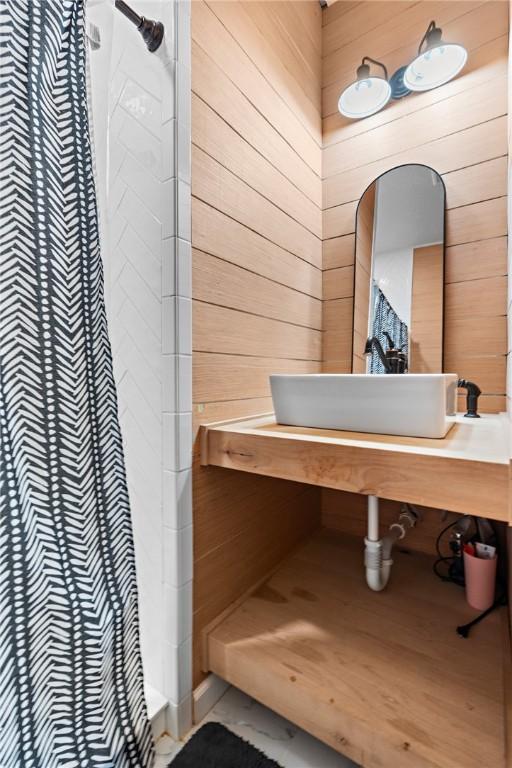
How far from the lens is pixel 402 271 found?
1.50 metres

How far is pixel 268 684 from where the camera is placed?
38.4 inches

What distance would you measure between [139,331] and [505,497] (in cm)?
93

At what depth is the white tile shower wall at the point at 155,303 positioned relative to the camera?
96 centimetres

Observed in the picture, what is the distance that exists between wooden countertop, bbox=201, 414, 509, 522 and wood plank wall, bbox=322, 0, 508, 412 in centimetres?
44

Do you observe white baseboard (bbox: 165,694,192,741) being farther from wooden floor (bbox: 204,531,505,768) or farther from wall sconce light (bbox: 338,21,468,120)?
wall sconce light (bbox: 338,21,468,120)

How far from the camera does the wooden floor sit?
81 cm

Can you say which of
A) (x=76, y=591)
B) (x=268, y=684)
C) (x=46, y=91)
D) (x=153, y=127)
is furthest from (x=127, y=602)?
(x=153, y=127)

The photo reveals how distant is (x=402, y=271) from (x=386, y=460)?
100cm

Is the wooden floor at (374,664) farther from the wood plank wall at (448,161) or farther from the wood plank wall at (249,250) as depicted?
the wood plank wall at (448,161)

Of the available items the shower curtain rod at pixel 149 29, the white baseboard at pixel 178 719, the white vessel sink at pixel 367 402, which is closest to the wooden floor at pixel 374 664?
the white baseboard at pixel 178 719

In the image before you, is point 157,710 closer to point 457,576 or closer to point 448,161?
point 457,576

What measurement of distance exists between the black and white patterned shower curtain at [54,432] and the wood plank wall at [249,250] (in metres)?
0.30

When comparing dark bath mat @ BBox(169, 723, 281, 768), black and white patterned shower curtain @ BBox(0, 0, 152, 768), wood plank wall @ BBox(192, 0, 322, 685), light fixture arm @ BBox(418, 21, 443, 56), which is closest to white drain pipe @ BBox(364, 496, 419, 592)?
wood plank wall @ BBox(192, 0, 322, 685)

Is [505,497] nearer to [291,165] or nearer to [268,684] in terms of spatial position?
[268,684]
